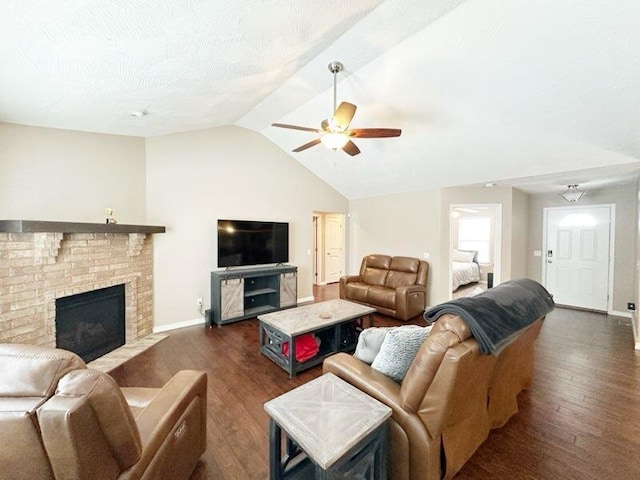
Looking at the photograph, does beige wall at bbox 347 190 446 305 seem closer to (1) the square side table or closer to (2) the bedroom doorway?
(2) the bedroom doorway

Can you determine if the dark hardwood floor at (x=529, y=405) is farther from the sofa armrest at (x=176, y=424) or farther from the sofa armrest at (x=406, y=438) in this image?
the sofa armrest at (x=406, y=438)

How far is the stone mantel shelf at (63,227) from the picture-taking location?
2.34m

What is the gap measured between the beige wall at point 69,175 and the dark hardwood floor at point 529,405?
74.6 inches

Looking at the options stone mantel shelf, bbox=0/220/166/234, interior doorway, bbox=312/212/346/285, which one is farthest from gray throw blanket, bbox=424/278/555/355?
interior doorway, bbox=312/212/346/285

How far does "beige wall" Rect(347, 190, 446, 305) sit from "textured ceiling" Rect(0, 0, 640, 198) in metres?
1.40

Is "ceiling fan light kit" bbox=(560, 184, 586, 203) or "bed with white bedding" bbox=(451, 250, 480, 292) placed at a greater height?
"ceiling fan light kit" bbox=(560, 184, 586, 203)

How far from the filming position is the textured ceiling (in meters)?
1.67

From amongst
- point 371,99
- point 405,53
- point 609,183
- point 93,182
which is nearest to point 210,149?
point 93,182

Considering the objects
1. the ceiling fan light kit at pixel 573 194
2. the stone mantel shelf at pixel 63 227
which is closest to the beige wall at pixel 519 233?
the ceiling fan light kit at pixel 573 194

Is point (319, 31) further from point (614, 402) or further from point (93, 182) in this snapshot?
point (614, 402)

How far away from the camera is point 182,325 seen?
4129 millimetres

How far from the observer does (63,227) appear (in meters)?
2.64

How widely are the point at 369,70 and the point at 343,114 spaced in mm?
824

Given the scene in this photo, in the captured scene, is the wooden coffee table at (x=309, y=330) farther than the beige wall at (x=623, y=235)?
No
